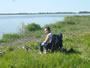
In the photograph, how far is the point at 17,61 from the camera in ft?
17.7

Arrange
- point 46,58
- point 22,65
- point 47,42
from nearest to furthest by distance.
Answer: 1. point 22,65
2. point 46,58
3. point 47,42

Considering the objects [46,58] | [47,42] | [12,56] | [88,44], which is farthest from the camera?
[88,44]

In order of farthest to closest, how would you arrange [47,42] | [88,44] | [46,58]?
1. [88,44]
2. [47,42]
3. [46,58]

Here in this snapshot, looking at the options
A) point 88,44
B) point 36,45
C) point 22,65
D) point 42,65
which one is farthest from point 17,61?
point 88,44

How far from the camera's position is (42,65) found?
17.1ft

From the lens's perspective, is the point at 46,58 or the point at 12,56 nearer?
the point at 46,58

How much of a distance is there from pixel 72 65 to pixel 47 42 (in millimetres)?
2016

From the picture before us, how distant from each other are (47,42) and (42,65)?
6.44ft

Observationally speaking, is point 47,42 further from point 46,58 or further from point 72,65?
point 72,65

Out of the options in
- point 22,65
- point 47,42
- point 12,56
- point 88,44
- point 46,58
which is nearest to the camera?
point 22,65

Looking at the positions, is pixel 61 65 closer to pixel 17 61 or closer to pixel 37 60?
pixel 37 60


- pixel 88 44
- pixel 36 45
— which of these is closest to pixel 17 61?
pixel 36 45

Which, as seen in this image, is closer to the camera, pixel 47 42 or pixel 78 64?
pixel 78 64

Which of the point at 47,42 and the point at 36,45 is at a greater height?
the point at 47,42
